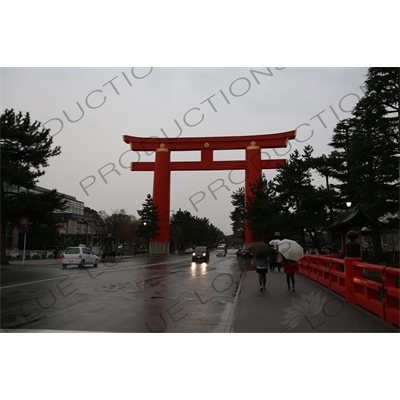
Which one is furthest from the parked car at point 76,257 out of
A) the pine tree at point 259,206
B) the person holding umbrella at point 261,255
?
the pine tree at point 259,206

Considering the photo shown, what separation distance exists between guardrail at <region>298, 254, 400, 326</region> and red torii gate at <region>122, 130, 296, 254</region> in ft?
110

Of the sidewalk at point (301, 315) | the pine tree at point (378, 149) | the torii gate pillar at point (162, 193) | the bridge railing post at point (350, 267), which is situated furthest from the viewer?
the torii gate pillar at point (162, 193)

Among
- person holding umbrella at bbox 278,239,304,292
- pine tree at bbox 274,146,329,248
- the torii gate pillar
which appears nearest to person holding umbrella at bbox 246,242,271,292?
person holding umbrella at bbox 278,239,304,292

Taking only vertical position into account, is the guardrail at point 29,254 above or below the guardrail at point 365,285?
below

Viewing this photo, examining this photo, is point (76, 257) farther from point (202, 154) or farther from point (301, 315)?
point (202, 154)

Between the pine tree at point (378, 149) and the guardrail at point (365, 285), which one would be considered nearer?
the guardrail at point (365, 285)

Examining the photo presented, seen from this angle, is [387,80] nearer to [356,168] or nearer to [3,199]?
[356,168]

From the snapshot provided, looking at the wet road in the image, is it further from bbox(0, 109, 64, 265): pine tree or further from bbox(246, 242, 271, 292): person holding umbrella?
bbox(0, 109, 64, 265): pine tree

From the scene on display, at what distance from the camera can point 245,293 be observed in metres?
12.4

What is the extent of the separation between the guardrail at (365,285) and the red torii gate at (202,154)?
33.6m

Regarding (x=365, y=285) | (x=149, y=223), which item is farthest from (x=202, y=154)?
(x=365, y=285)

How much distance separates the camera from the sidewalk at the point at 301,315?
7.12 m

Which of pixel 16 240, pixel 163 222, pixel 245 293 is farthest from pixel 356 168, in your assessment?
pixel 16 240

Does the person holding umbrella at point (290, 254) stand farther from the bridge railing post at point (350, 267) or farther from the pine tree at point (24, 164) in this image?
the pine tree at point (24, 164)
